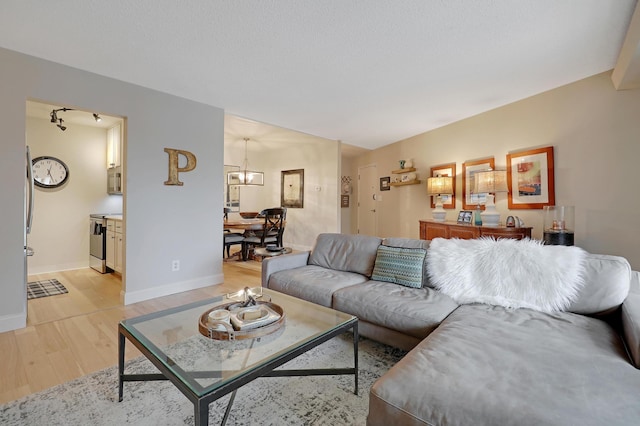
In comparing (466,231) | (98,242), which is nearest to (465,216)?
(466,231)

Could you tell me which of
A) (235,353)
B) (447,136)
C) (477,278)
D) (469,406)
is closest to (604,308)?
(477,278)

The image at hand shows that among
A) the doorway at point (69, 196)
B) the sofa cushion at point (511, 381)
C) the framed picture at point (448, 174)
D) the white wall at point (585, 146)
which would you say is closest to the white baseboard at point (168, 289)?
the doorway at point (69, 196)

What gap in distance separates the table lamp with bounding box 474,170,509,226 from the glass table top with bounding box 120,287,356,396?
2.91 meters

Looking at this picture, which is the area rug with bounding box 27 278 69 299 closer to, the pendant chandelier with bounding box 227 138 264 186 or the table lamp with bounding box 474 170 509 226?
the pendant chandelier with bounding box 227 138 264 186

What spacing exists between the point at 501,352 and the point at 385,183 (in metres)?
5.06

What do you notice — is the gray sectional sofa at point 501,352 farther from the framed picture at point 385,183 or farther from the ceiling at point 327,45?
the framed picture at point 385,183

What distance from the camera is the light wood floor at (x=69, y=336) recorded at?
69.9 inches

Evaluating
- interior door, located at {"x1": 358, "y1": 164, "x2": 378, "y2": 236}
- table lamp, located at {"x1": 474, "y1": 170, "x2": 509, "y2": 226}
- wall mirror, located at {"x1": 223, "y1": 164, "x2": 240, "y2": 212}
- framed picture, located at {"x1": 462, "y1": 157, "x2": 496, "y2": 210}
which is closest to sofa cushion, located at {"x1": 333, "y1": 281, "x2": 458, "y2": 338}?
table lamp, located at {"x1": 474, "y1": 170, "x2": 509, "y2": 226}

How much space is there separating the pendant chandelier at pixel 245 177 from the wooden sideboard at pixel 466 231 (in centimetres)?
348

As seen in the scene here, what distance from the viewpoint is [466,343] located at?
1.31m

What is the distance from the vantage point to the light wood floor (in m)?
1.78

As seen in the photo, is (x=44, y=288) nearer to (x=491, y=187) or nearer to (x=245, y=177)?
(x=245, y=177)

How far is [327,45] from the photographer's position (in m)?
2.39

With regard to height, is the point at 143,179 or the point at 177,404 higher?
the point at 143,179
